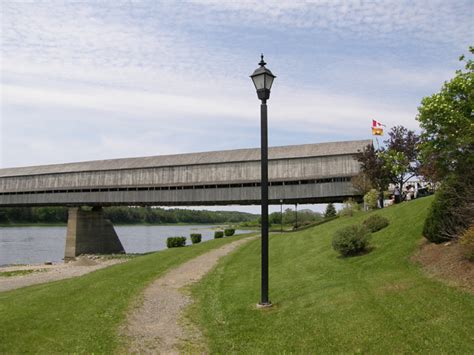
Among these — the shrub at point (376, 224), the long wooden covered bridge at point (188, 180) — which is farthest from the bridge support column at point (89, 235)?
the shrub at point (376, 224)

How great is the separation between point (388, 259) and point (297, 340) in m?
5.68

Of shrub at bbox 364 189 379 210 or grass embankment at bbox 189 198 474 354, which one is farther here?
shrub at bbox 364 189 379 210

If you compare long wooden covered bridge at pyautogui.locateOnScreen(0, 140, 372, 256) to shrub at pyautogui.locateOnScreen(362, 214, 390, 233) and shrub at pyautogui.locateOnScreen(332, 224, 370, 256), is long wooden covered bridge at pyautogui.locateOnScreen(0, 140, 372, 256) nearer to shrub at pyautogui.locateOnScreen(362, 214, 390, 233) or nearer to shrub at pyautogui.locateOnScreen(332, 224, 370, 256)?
shrub at pyautogui.locateOnScreen(362, 214, 390, 233)

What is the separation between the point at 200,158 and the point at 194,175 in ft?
6.38

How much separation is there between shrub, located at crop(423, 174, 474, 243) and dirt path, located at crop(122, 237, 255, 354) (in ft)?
22.2

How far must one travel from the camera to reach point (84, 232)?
147 feet

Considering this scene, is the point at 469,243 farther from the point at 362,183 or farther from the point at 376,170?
the point at 362,183

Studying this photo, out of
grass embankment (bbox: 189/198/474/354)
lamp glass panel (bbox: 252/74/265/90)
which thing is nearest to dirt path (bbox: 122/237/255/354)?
grass embankment (bbox: 189/198/474/354)

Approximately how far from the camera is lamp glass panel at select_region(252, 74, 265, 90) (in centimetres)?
945

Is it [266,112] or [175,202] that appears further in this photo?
[175,202]

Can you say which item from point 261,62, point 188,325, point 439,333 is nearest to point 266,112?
point 261,62

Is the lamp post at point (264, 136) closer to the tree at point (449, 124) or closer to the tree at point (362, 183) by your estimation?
the tree at point (449, 124)

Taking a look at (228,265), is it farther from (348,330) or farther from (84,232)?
(84,232)

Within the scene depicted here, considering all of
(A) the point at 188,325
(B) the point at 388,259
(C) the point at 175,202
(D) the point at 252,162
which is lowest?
(A) the point at 188,325
